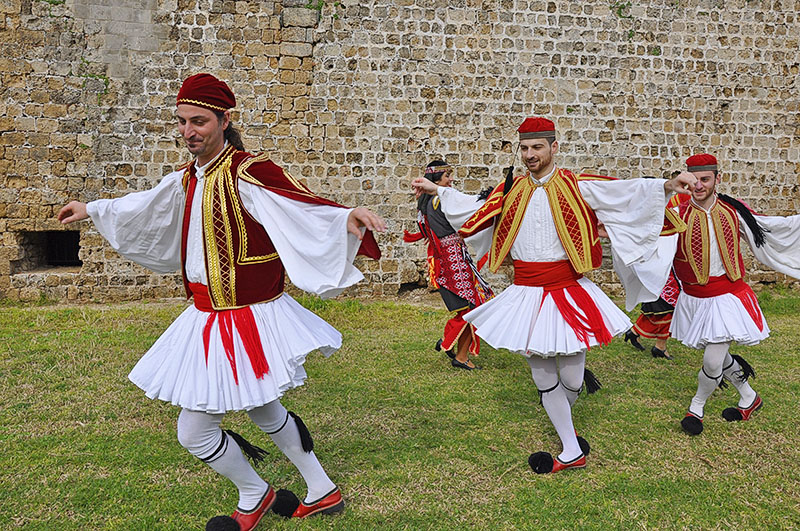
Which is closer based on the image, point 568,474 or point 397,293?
point 568,474

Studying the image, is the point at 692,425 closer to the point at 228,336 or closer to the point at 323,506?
the point at 323,506

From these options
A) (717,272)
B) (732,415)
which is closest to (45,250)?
(717,272)

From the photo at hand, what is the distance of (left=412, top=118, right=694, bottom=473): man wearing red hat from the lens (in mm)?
3459

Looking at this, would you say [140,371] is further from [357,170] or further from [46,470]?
[357,170]

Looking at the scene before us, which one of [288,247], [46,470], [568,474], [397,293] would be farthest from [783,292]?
[46,470]

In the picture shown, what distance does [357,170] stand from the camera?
8758mm

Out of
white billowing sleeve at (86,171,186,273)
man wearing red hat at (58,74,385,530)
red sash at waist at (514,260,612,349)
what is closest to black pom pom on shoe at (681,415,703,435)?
red sash at waist at (514,260,612,349)

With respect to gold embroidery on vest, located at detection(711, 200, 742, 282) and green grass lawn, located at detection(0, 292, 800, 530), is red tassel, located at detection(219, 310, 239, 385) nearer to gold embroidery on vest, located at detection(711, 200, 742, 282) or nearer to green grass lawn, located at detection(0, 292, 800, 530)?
green grass lawn, located at detection(0, 292, 800, 530)

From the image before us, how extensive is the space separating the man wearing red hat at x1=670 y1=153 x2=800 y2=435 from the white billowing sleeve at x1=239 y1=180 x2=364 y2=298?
2502 mm

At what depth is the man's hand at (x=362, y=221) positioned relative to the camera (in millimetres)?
2686

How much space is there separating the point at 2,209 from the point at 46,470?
5883 mm

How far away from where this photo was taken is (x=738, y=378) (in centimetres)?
432

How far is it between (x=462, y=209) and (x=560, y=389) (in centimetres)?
127

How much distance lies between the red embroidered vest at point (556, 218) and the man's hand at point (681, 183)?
0.39 metres
